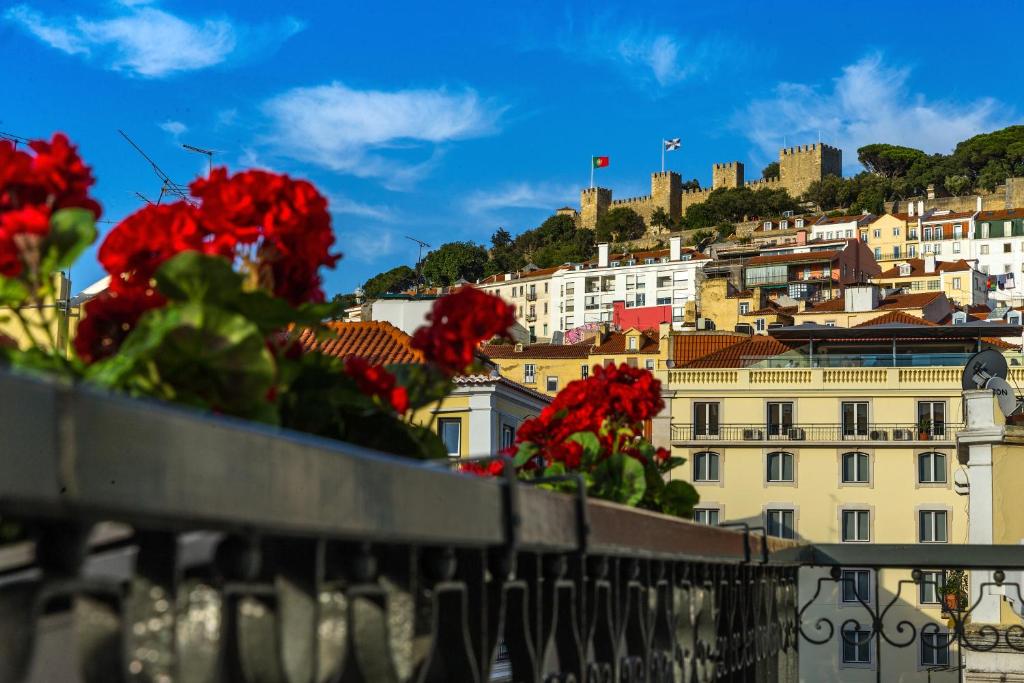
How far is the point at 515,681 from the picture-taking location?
239cm

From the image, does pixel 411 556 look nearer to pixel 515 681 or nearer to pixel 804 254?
pixel 515 681

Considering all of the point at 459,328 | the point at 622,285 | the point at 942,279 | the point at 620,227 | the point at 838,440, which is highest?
the point at 620,227

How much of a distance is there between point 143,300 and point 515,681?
Answer: 3.07 feet

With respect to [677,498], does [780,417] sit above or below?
above

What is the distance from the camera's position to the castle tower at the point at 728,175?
159125 mm

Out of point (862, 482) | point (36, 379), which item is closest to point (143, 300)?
point (36, 379)

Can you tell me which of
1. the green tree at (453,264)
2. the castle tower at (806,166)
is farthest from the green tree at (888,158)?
the green tree at (453,264)

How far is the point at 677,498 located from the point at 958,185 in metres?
141

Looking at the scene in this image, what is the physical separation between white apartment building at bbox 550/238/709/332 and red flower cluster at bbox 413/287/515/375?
103m

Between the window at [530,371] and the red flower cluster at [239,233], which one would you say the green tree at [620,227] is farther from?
the red flower cluster at [239,233]

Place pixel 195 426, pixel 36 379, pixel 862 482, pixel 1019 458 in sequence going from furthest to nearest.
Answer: pixel 862 482 → pixel 1019 458 → pixel 195 426 → pixel 36 379

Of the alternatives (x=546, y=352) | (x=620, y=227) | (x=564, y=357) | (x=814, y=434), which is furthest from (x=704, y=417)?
(x=620, y=227)

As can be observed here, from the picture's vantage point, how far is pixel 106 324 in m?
1.85

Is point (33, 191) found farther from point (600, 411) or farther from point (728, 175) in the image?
point (728, 175)
